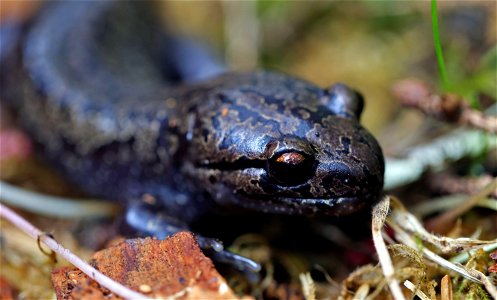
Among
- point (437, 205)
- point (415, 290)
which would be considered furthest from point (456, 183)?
point (415, 290)

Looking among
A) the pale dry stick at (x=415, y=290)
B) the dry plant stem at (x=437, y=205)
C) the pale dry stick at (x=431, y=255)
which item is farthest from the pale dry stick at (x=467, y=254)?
the dry plant stem at (x=437, y=205)

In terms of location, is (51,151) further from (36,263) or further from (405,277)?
(405,277)

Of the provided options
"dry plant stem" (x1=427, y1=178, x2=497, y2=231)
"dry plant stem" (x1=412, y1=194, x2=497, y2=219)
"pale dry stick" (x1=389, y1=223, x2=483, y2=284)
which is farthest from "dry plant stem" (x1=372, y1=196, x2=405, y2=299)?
"dry plant stem" (x1=412, y1=194, x2=497, y2=219)

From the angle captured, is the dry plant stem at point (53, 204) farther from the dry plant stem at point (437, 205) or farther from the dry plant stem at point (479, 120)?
the dry plant stem at point (479, 120)

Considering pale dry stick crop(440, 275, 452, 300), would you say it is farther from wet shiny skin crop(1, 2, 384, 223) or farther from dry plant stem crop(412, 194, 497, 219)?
dry plant stem crop(412, 194, 497, 219)

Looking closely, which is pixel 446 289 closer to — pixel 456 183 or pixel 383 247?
pixel 383 247

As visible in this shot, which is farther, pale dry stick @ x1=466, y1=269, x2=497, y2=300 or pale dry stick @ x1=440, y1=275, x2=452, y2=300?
pale dry stick @ x1=440, y1=275, x2=452, y2=300
